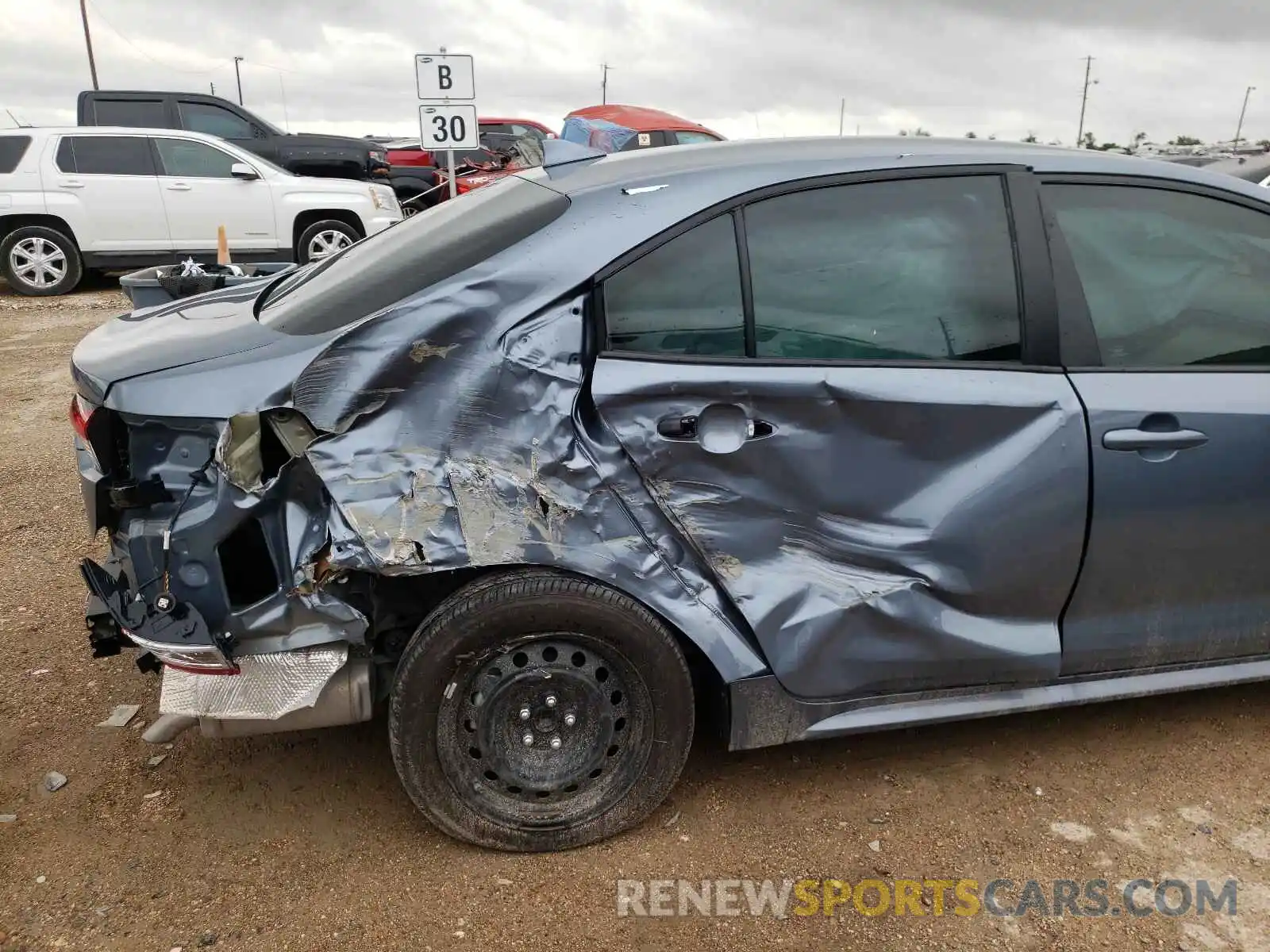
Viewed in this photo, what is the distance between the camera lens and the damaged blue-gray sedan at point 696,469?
94.8 inches

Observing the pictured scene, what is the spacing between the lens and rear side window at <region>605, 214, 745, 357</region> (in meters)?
2.48

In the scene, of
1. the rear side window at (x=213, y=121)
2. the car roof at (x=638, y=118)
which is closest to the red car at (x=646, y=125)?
the car roof at (x=638, y=118)

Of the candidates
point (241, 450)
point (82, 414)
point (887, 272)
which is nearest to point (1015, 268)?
point (887, 272)

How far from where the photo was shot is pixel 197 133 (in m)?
11.4

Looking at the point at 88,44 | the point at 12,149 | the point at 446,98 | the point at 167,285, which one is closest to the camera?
the point at 167,285

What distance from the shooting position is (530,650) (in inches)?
98.3

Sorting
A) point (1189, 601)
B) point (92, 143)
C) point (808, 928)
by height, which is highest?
point (92, 143)

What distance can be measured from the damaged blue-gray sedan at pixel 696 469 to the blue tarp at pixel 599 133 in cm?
1041

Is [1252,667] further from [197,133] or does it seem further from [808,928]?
[197,133]

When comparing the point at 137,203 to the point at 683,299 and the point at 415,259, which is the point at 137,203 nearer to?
the point at 415,259

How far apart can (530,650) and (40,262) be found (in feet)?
36.4

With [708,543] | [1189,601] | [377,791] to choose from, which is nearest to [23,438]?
[377,791]

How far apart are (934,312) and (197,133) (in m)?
11.0

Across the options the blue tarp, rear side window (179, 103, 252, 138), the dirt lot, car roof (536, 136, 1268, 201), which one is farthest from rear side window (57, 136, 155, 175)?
car roof (536, 136, 1268, 201)
